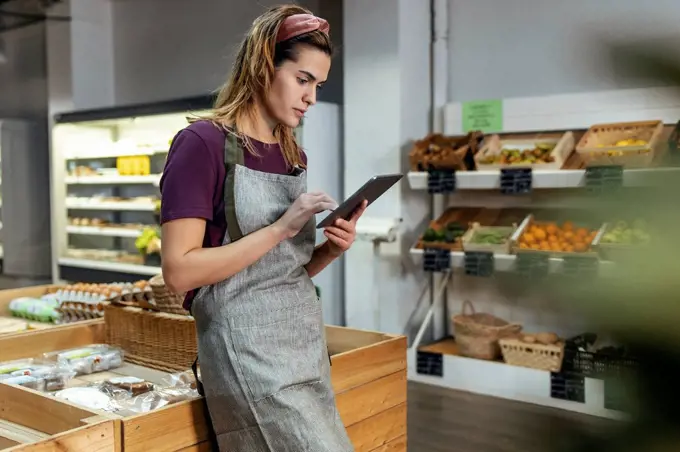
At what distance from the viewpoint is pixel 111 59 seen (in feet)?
23.7

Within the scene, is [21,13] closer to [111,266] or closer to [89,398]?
[111,266]

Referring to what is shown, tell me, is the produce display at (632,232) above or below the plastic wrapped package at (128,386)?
above

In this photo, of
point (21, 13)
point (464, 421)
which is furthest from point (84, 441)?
point (21, 13)

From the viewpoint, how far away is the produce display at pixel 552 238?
3797 mm

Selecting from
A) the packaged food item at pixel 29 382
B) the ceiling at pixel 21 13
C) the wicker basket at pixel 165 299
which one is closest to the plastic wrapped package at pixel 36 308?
the wicker basket at pixel 165 299

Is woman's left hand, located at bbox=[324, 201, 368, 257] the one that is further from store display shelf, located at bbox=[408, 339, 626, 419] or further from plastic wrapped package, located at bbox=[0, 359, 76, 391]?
store display shelf, located at bbox=[408, 339, 626, 419]

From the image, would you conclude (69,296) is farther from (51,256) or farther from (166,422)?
(51,256)

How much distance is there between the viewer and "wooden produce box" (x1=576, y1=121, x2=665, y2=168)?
3.52 metres

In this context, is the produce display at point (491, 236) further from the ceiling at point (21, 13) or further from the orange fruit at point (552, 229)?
the ceiling at point (21, 13)

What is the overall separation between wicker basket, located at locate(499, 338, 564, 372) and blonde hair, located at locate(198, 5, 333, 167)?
286 cm

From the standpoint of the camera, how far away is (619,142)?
3812 mm

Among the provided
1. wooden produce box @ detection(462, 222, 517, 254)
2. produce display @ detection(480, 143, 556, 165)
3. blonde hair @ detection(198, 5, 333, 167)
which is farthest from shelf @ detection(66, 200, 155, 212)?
blonde hair @ detection(198, 5, 333, 167)

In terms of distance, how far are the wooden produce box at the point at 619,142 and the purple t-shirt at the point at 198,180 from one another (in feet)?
8.16

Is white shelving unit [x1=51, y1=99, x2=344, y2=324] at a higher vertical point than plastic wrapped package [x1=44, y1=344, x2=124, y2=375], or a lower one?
higher
